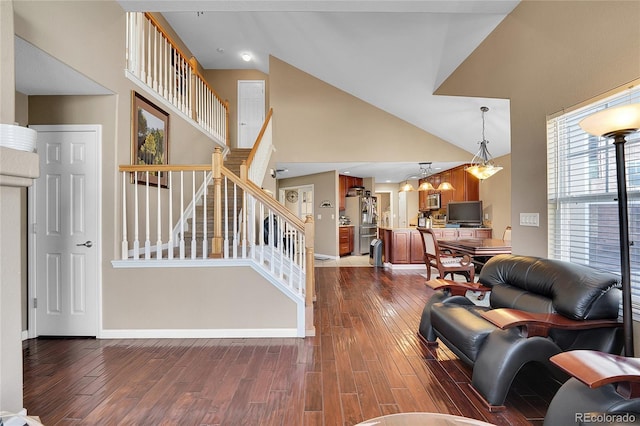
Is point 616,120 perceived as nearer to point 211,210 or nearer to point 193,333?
point 193,333

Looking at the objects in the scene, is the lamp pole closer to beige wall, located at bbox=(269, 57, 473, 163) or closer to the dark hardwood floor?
the dark hardwood floor

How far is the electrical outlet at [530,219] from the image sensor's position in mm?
2691

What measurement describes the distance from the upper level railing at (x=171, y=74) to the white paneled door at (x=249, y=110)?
674 millimetres

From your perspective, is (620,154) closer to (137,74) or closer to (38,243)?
(137,74)

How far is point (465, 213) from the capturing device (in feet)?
22.4

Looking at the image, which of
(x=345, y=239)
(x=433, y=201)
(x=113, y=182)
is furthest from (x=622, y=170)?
(x=345, y=239)

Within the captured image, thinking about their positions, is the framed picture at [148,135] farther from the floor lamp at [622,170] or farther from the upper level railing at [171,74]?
the floor lamp at [622,170]

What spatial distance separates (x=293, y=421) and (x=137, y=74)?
12.9ft

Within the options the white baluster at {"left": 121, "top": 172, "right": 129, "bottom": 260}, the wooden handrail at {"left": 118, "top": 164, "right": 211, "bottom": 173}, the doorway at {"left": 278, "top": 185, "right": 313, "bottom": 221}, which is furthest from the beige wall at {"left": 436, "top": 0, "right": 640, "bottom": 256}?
the doorway at {"left": 278, "top": 185, "right": 313, "bottom": 221}

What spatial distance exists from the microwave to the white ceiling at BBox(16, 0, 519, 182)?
1.16 m

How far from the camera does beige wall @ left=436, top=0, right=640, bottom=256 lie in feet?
6.41

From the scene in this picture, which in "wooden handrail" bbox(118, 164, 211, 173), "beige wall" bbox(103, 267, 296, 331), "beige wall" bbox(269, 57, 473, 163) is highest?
"beige wall" bbox(269, 57, 473, 163)

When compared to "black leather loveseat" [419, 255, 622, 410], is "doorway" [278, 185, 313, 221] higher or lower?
higher

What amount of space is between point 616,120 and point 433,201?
6.91m
